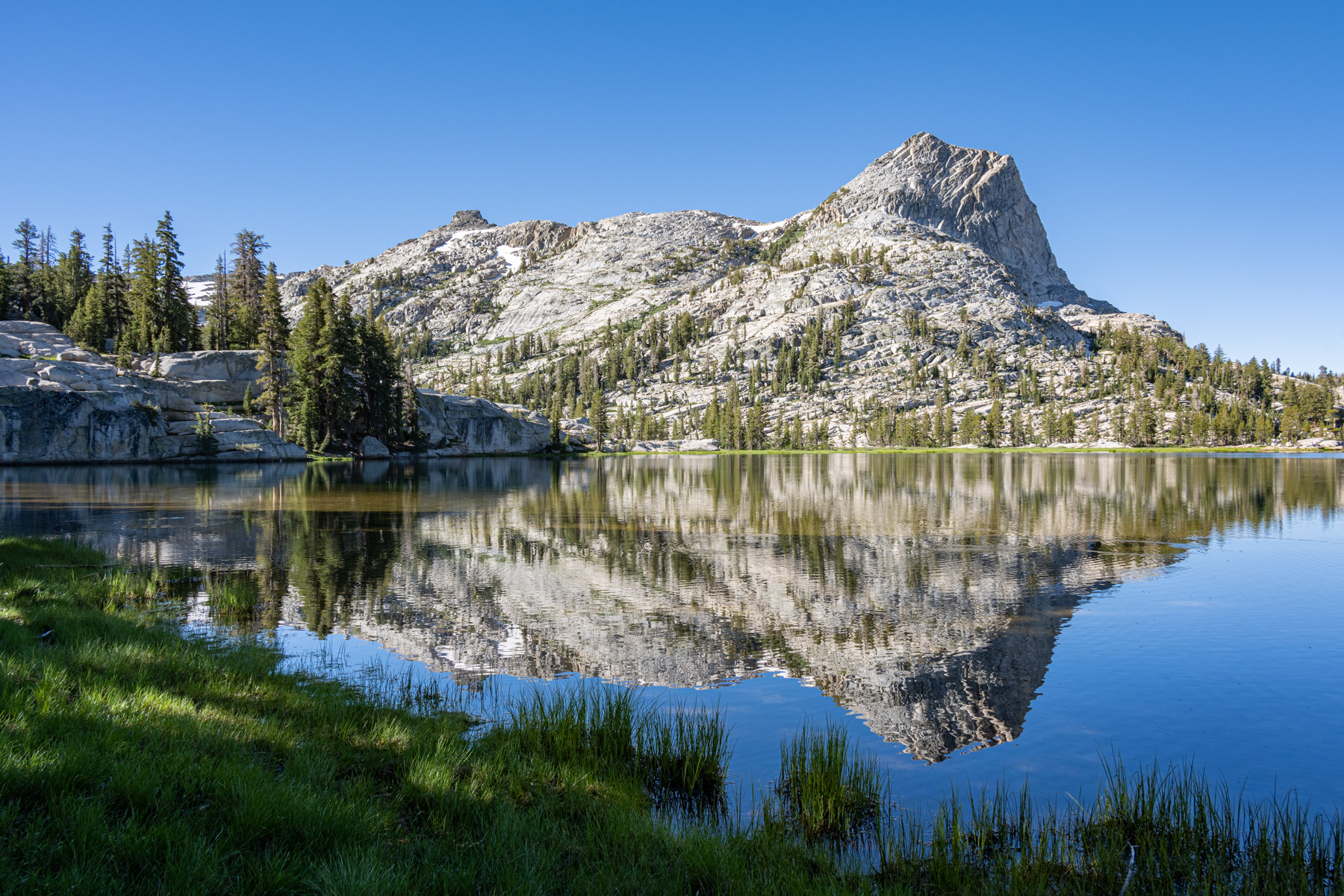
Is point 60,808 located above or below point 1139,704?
above

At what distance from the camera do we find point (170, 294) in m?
95.2

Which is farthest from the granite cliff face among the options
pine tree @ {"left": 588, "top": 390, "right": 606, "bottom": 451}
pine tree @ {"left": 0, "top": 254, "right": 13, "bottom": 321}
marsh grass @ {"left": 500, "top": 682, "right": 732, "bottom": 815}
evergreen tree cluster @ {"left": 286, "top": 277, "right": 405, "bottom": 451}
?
marsh grass @ {"left": 500, "top": 682, "right": 732, "bottom": 815}

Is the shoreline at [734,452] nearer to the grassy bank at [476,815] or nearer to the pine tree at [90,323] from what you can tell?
the pine tree at [90,323]

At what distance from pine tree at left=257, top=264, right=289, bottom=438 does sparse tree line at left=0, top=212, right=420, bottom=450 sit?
17 centimetres

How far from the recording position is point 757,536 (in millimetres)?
28812

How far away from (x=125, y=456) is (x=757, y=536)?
78.0 metres

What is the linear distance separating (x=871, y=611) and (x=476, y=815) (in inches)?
501

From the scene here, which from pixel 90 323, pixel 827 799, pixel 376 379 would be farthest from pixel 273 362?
pixel 827 799

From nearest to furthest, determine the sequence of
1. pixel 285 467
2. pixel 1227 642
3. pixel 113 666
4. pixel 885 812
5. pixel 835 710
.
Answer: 1. pixel 885 812
2. pixel 113 666
3. pixel 835 710
4. pixel 1227 642
5. pixel 285 467

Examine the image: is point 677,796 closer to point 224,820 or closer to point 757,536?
point 224,820

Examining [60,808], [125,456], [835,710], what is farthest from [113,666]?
[125,456]

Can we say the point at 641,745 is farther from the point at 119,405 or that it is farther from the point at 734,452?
the point at 734,452

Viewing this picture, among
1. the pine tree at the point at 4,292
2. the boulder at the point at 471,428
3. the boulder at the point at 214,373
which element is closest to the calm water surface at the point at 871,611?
the boulder at the point at 214,373

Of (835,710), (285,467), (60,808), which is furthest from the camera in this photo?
(285,467)
